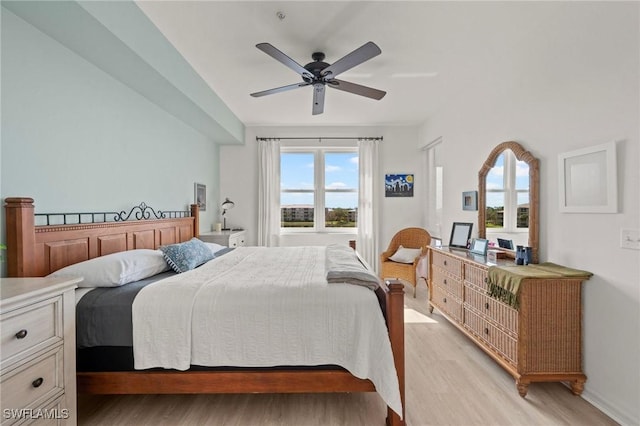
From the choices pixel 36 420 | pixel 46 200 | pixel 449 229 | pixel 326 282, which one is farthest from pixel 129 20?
pixel 449 229

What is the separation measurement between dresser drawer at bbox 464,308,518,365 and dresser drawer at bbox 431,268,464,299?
0.67 feet

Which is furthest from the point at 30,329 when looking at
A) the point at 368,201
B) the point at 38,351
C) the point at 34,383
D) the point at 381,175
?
the point at 381,175

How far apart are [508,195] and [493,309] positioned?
109 centimetres

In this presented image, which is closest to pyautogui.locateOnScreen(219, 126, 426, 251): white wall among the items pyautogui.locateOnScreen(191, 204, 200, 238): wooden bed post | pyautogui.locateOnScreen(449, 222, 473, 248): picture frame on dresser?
pyautogui.locateOnScreen(191, 204, 200, 238): wooden bed post

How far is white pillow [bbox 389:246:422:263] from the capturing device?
425 cm

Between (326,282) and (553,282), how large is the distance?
1.52m

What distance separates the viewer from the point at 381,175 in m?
5.11

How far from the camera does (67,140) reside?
206 cm

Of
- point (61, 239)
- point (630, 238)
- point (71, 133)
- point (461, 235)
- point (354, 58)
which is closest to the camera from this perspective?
point (630, 238)

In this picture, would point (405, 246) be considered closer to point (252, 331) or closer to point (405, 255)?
point (405, 255)

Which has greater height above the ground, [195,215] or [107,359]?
[195,215]

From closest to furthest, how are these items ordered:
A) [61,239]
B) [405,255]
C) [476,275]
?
[61,239] → [476,275] → [405,255]

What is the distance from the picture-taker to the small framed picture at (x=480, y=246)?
2789mm

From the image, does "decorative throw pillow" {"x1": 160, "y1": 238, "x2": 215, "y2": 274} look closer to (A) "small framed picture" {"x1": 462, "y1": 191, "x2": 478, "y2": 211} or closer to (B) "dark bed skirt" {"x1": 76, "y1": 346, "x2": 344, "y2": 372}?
(B) "dark bed skirt" {"x1": 76, "y1": 346, "x2": 344, "y2": 372}
